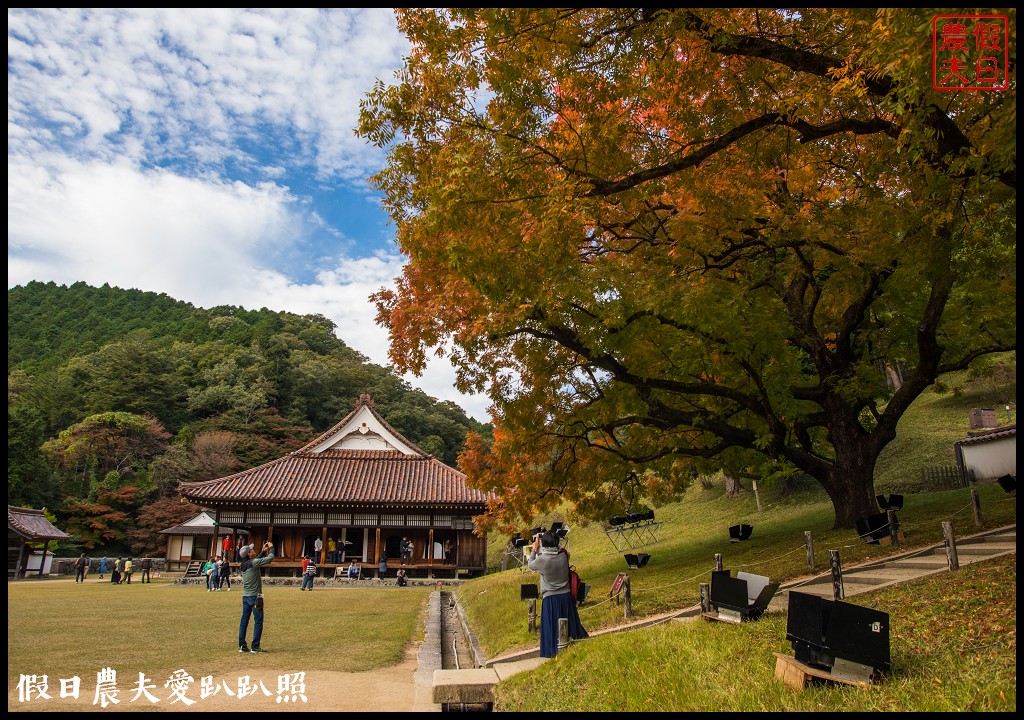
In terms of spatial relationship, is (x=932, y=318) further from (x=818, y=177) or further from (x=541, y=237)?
(x=541, y=237)

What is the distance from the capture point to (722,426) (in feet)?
43.3

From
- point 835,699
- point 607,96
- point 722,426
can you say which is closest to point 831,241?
Result: point 722,426

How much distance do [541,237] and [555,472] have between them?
8046mm

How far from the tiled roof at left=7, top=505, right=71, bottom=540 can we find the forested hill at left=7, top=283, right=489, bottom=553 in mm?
5151

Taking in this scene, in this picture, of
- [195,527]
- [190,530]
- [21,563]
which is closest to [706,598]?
[21,563]

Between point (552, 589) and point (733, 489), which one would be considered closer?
point (552, 589)

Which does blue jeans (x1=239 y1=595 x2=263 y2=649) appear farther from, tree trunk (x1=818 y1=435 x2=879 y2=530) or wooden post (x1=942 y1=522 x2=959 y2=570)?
tree trunk (x1=818 y1=435 x2=879 y2=530)

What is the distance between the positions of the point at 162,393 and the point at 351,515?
3689 centimetres

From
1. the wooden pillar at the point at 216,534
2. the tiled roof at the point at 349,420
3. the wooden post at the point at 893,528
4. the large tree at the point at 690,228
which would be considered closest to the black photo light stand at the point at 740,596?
the large tree at the point at 690,228

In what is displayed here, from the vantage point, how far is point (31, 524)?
33438 millimetres

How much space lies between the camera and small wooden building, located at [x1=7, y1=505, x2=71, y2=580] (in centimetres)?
3171

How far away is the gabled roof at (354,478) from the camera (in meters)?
31.3

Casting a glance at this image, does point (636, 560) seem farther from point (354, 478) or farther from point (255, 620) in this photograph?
point (354, 478)

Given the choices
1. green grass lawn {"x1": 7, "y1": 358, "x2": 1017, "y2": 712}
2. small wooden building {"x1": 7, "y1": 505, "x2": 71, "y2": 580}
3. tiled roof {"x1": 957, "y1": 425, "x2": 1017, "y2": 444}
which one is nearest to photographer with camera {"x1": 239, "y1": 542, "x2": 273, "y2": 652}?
green grass lawn {"x1": 7, "y1": 358, "x2": 1017, "y2": 712}
